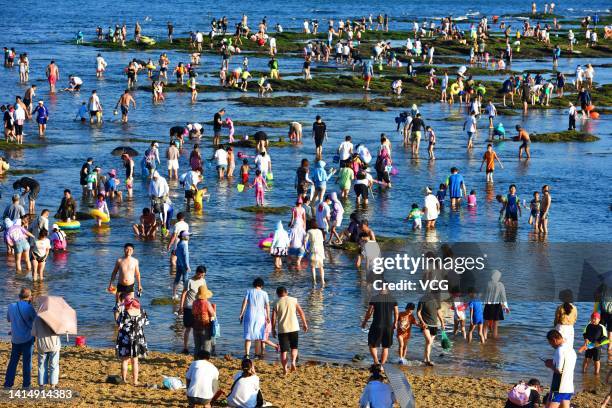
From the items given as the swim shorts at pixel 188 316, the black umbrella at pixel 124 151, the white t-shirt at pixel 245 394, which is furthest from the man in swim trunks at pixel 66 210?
the white t-shirt at pixel 245 394

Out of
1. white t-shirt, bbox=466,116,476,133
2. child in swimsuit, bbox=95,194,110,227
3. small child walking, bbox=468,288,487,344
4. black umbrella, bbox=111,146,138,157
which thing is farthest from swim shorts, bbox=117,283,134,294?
white t-shirt, bbox=466,116,476,133

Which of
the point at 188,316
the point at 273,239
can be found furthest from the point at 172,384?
the point at 273,239

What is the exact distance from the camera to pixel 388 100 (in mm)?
58125

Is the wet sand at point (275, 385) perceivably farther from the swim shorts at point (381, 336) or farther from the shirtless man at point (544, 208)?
the shirtless man at point (544, 208)

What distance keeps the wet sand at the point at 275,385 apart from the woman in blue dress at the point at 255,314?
49 cm

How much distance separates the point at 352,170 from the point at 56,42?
202 ft

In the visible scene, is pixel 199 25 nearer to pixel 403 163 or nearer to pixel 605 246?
pixel 403 163

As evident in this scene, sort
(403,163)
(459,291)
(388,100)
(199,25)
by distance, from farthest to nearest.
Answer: (199,25)
(388,100)
(403,163)
(459,291)

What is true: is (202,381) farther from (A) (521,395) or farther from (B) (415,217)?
(B) (415,217)

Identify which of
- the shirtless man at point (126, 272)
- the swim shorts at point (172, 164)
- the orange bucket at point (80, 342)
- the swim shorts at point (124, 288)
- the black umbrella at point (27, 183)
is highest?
the shirtless man at point (126, 272)

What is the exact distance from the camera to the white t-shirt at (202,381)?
15.7 meters

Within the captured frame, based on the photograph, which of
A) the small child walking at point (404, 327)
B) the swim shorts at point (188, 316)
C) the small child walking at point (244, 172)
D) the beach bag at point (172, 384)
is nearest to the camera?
the beach bag at point (172, 384)

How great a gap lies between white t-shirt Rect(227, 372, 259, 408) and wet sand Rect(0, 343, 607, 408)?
1581 millimetres

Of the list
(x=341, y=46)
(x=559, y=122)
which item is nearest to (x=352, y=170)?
(x=559, y=122)
